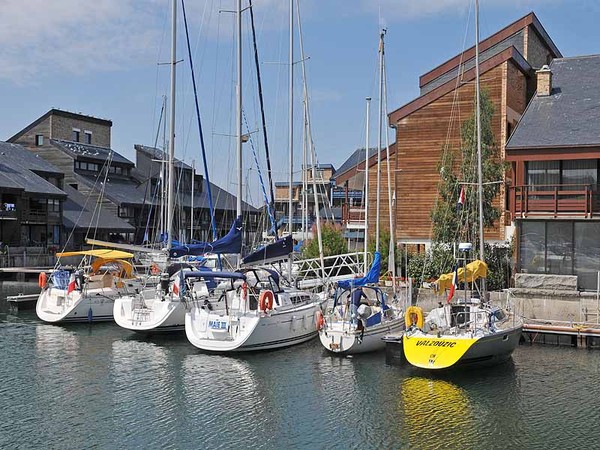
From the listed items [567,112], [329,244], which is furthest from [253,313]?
[567,112]

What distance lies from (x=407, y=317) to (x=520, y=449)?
789 cm

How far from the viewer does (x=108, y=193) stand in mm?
75250

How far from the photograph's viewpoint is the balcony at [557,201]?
29828mm

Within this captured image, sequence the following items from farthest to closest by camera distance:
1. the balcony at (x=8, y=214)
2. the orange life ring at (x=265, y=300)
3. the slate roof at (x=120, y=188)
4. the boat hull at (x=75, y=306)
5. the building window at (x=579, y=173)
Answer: the slate roof at (x=120, y=188), the balcony at (x=8, y=214), the boat hull at (x=75, y=306), the building window at (x=579, y=173), the orange life ring at (x=265, y=300)

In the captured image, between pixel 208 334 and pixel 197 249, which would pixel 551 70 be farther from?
pixel 208 334

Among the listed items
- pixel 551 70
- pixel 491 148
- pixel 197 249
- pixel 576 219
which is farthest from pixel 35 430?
pixel 551 70

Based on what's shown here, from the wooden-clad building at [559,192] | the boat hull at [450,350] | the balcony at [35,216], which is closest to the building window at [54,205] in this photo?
the balcony at [35,216]

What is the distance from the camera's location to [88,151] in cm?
8119

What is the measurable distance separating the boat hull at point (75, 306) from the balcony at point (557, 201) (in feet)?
63.6

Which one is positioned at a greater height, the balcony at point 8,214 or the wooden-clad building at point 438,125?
the wooden-clad building at point 438,125

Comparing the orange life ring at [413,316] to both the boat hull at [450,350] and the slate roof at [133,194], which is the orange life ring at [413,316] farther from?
the slate roof at [133,194]

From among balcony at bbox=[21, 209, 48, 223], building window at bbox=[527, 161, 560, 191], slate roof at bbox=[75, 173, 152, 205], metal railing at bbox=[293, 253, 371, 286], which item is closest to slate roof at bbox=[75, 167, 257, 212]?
slate roof at bbox=[75, 173, 152, 205]

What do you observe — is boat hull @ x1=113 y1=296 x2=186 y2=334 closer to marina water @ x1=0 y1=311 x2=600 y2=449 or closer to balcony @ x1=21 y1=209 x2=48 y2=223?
marina water @ x1=0 y1=311 x2=600 y2=449

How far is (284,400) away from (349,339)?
5.43m
